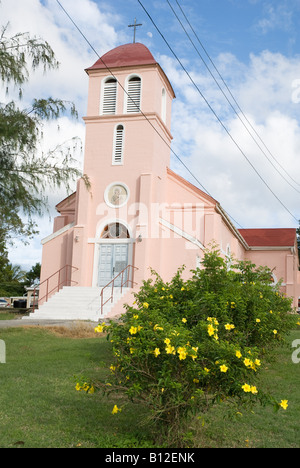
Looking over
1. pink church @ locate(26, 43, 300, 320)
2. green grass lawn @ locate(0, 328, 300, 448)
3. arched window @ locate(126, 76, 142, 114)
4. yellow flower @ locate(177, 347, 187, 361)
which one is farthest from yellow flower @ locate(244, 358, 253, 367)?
arched window @ locate(126, 76, 142, 114)

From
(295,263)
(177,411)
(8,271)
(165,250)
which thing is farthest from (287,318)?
(8,271)

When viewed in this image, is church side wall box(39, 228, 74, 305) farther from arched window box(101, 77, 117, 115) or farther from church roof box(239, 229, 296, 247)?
church roof box(239, 229, 296, 247)

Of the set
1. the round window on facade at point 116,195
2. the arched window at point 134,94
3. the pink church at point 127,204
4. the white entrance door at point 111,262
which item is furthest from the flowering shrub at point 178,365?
the arched window at point 134,94

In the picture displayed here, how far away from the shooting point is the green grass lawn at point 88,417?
16.2 ft

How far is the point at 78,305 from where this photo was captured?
19234 mm

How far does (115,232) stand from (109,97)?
6935 millimetres

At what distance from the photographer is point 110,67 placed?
918 inches

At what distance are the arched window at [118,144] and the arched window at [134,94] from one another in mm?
1004

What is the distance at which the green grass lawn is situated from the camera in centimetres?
492

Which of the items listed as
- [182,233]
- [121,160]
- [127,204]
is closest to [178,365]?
[182,233]

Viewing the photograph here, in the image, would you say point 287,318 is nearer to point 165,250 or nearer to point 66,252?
point 165,250

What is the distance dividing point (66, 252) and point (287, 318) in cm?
1551

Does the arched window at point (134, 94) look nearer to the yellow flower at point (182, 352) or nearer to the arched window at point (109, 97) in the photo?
the arched window at point (109, 97)

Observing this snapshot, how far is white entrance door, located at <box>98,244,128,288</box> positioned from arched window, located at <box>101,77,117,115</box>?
6867 mm
